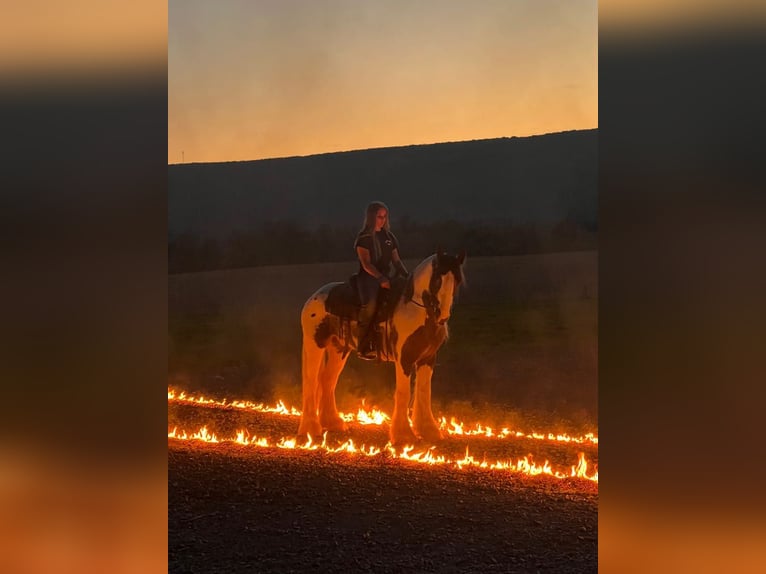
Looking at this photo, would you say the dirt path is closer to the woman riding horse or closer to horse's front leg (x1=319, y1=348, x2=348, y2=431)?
horse's front leg (x1=319, y1=348, x2=348, y2=431)

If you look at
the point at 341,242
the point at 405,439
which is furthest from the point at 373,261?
the point at 405,439

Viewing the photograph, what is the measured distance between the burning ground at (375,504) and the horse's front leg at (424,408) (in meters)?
0.09

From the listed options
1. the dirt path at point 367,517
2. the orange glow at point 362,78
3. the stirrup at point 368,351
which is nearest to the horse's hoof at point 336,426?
the dirt path at point 367,517

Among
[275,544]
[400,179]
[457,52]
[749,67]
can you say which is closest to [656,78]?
[749,67]

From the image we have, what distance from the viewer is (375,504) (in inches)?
155

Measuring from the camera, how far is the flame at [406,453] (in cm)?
385

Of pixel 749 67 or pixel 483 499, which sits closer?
pixel 749 67

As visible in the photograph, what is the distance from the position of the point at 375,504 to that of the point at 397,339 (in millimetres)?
950

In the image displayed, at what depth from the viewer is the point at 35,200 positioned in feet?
15.2

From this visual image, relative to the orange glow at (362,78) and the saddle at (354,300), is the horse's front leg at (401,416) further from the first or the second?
the orange glow at (362,78)

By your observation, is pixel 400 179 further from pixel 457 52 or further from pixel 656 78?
pixel 656 78

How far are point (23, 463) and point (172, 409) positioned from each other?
1.15 metres

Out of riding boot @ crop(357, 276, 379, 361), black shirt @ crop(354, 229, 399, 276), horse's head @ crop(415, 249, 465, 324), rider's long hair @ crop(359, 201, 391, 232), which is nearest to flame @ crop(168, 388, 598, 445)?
riding boot @ crop(357, 276, 379, 361)

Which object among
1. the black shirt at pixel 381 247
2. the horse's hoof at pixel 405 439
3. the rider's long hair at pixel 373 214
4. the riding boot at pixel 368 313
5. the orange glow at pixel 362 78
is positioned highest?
the orange glow at pixel 362 78
